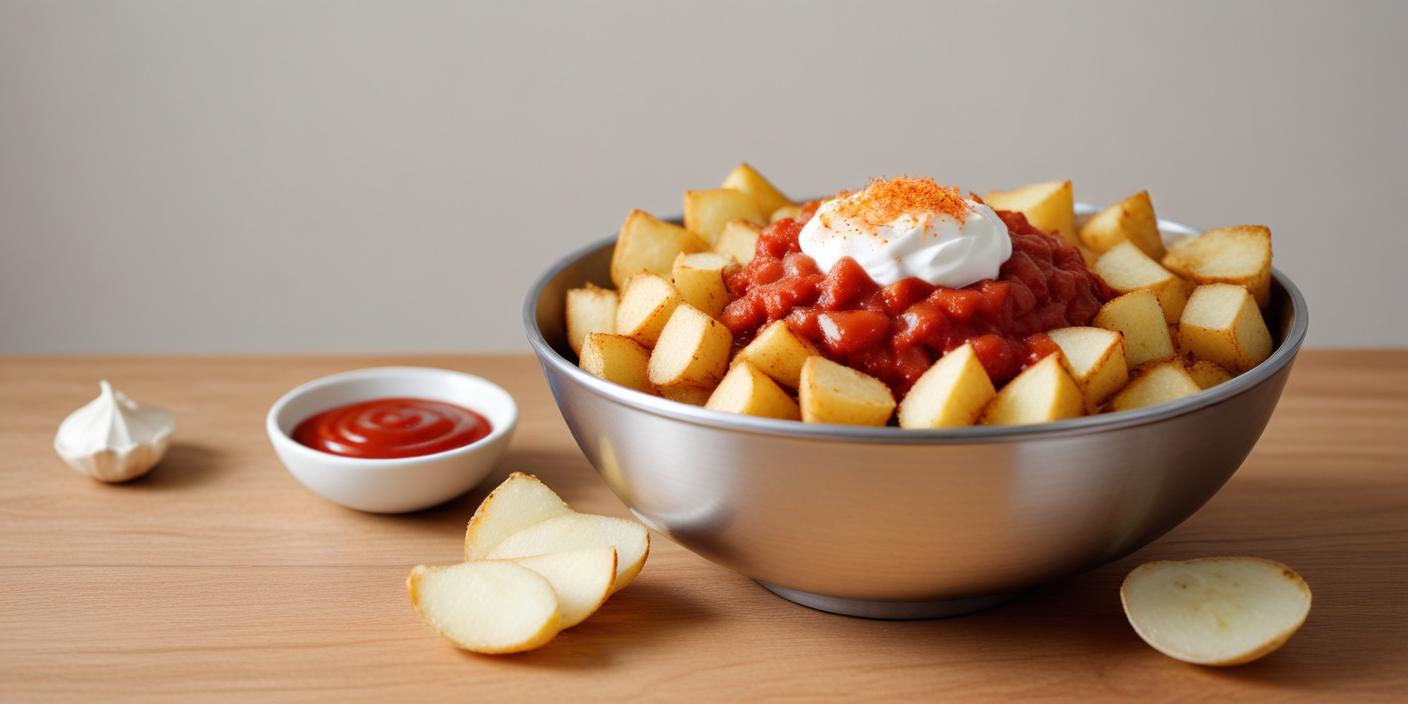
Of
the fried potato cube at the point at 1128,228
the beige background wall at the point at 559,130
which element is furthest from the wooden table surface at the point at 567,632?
the beige background wall at the point at 559,130

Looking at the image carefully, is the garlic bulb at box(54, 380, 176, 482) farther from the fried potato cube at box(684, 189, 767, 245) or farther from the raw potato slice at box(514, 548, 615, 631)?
the fried potato cube at box(684, 189, 767, 245)

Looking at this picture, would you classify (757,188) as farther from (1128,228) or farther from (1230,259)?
(1230,259)

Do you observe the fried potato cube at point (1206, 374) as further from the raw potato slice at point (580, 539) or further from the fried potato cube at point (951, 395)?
the raw potato slice at point (580, 539)

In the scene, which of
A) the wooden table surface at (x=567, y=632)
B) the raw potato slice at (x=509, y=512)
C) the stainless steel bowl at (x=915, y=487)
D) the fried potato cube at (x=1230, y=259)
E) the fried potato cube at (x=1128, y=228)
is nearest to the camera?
the stainless steel bowl at (x=915, y=487)

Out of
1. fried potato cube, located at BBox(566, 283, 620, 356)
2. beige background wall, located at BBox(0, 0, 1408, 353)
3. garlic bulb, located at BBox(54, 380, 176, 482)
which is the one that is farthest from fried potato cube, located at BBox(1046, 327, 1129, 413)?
beige background wall, located at BBox(0, 0, 1408, 353)

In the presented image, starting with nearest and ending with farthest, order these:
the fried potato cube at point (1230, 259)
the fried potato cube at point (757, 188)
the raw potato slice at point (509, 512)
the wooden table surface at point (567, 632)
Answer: the wooden table surface at point (567, 632)
the raw potato slice at point (509, 512)
the fried potato cube at point (1230, 259)
the fried potato cube at point (757, 188)
